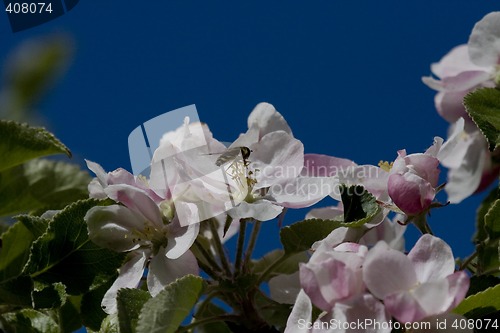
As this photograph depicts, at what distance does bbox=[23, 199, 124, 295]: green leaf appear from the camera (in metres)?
0.83

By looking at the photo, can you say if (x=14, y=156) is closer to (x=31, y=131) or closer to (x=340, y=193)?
(x=31, y=131)

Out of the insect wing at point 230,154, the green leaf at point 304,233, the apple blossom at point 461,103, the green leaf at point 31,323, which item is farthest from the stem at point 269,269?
the apple blossom at point 461,103

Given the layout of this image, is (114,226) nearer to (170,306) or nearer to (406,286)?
(170,306)

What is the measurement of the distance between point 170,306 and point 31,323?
0.21m

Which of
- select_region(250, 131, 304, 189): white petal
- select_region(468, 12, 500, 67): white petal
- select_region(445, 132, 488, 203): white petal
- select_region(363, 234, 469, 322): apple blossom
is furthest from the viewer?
select_region(445, 132, 488, 203): white petal

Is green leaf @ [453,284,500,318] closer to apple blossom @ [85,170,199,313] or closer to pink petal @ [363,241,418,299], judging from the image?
pink petal @ [363,241,418,299]

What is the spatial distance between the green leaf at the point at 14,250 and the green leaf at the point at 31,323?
43 millimetres

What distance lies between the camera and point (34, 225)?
867 mm

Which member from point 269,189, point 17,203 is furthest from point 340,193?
point 17,203

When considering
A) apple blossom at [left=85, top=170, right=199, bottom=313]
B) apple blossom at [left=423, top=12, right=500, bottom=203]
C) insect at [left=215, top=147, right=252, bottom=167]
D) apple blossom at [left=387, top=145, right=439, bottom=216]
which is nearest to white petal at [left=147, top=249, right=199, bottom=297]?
apple blossom at [left=85, top=170, right=199, bottom=313]

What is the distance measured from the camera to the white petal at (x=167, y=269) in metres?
0.79

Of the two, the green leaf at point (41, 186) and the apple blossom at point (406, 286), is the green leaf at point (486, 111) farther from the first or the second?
the green leaf at point (41, 186)

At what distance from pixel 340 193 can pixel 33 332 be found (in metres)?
0.34

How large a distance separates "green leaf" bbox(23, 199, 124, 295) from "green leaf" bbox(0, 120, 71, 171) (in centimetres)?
6
